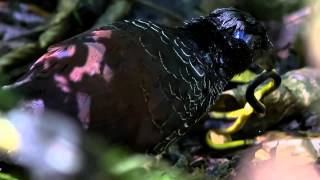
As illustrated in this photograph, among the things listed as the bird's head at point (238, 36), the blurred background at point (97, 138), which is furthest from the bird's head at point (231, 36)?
the blurred background at point (97, 138)

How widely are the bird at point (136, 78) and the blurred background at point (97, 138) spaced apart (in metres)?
0.07

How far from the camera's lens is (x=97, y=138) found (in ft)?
3.66

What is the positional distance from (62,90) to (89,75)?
2.7 inches

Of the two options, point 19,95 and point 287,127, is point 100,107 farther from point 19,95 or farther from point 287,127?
point 287,127

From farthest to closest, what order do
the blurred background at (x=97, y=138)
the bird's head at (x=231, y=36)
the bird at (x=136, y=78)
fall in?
the bird's head at (x=231, y=36) → the bird at (x=136, y=78) → the blurred background at (x=97, y=138)

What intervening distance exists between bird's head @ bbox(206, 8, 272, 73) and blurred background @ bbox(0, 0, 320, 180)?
273mm

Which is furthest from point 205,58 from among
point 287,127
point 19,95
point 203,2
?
point 203,2

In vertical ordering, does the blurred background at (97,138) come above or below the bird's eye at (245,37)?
below

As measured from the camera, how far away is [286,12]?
302 centimetres

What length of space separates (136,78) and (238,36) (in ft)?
1.42

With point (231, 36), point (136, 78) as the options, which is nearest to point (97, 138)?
point (136, 78)

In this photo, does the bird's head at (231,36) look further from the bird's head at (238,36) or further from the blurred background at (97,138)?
the blurred background at (97,138)

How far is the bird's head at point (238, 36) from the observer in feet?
5.42

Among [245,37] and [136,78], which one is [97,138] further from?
[245,37]
